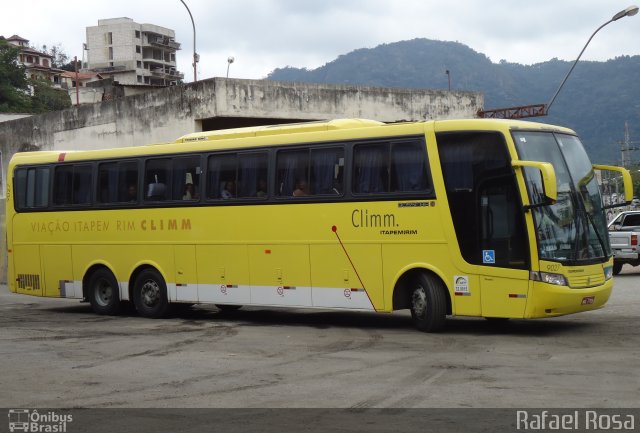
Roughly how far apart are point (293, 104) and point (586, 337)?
53.1 feet

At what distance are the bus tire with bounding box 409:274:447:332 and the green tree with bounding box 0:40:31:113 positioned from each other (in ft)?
254

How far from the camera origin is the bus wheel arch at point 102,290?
19547 millimetres

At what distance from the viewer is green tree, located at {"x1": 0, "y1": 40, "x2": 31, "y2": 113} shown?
90325 millimetres

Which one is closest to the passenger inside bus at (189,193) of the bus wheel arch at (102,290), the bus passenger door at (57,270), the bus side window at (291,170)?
the bus side window at (291,170)

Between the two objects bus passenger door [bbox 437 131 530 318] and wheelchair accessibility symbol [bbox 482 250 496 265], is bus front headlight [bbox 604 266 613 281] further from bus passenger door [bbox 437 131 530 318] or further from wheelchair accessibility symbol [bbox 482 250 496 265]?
wheelchair accessibility symbol [bbox 482 250 496 265]

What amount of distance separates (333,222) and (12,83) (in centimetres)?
9230

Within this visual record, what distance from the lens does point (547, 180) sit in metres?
13.1

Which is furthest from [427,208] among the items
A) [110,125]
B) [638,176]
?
[638,176]

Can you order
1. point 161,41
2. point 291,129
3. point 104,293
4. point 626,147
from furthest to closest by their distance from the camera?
1. point 161,41
2. point 626,147
3. point 104,293
4. point 291,129

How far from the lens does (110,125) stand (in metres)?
30.1

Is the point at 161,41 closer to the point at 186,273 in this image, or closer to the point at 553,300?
the point at 186,273

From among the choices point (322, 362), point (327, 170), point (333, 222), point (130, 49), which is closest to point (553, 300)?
point (322, 362)
